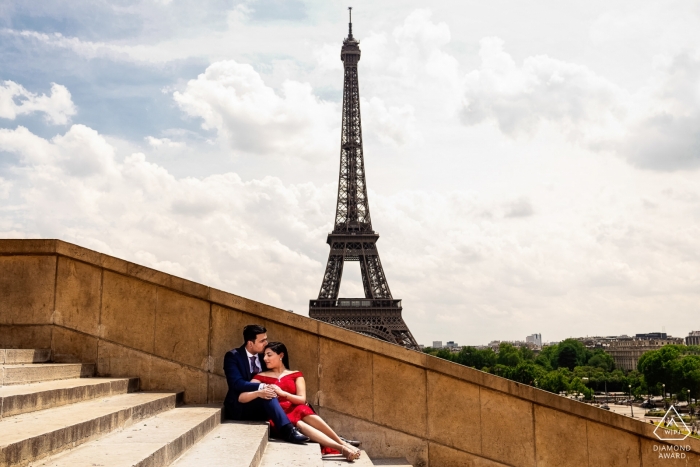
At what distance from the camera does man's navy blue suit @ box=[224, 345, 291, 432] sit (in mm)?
6695

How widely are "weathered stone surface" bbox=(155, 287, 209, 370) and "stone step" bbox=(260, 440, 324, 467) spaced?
203 cm

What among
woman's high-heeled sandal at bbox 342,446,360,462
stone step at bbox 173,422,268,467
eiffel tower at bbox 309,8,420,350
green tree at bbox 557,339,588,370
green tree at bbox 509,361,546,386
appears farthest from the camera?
green tree at bbox 557,339,588,370

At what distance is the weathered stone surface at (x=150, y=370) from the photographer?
7961 mm

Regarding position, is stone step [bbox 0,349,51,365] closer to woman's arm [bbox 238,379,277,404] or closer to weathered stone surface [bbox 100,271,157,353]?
weathered stone surface [bbox 100,271,157,353]

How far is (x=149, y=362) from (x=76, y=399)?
205cm

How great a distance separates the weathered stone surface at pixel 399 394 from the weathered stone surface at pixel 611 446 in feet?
7.51

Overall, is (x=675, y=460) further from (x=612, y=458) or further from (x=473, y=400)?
(x=473, y=400)

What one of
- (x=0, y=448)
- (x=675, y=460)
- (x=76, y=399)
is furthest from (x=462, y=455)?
(x=0, y=448)

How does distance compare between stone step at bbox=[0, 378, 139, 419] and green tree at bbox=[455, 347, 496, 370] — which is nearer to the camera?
stone step at bbox=[0, 378, 139, 419]

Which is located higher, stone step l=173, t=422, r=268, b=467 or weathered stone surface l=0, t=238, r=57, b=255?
weathered stone surface l=0, t=238, r=57, b=255

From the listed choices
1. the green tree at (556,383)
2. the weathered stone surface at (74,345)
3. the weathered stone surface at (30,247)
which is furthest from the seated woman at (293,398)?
the green tree at (556,383)

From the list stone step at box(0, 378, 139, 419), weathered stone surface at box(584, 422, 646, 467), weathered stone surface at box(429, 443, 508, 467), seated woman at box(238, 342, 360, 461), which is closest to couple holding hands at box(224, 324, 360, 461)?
seated woman at box(238, 342, 360, 461)

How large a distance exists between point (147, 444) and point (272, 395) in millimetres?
2152

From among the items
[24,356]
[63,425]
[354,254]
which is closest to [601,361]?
[354,254]
